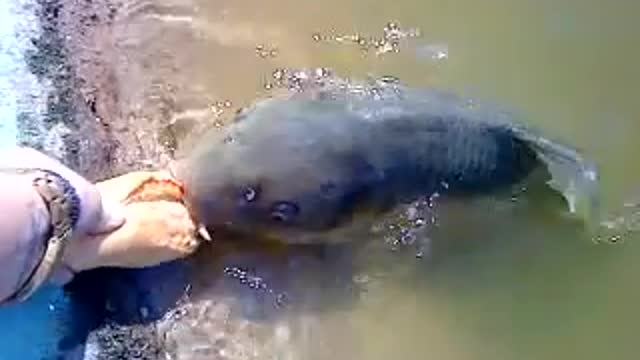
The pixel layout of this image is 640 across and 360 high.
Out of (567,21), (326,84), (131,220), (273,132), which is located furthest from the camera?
(567,21)

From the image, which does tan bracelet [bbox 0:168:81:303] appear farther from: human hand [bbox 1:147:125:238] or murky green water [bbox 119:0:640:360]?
murky green water [bbox 119:0:640:360]

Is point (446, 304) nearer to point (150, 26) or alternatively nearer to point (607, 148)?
point (607, 148)

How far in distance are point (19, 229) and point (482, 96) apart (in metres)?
2.08

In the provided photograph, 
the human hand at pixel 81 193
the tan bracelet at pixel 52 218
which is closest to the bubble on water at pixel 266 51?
the human hand at pixel 81 193

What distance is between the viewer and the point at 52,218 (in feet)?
9.11

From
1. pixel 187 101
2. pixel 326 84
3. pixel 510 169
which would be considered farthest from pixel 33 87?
pixel 510 169

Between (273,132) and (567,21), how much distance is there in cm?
150

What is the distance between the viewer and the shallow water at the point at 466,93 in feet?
12.2

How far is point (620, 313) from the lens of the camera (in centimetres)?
382

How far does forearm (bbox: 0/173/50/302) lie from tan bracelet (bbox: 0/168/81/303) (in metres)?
0.02

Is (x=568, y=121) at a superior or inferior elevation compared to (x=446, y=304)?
superior

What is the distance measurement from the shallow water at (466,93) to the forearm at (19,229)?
98 cm

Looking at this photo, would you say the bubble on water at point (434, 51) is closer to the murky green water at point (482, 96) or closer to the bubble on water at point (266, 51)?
the murky green water at point (482, 96)

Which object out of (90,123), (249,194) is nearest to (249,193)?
(249,194)
